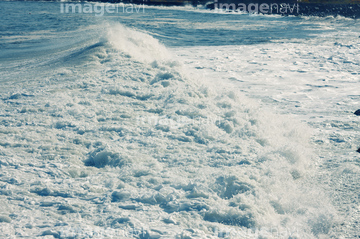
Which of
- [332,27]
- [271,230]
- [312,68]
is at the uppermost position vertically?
[332,27]

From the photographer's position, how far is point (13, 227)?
4.70 meters

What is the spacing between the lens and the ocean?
5139 millimetres

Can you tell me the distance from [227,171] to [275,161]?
42.6 inches

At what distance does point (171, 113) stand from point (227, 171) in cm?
309

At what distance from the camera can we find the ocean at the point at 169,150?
514 cm

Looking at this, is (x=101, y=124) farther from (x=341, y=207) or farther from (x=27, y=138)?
(x=341, y=207)

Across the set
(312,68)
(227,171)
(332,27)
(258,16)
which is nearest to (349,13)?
(258,16)

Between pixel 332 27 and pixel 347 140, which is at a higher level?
pixel 332 27

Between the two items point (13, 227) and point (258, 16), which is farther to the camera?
point (258, 16)

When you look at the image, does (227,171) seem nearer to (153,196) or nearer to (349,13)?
(153,196)

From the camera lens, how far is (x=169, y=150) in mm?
7367

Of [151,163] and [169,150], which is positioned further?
[169,150]

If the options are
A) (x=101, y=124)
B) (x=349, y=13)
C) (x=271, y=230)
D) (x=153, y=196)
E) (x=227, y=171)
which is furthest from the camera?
(x=349, y=13)

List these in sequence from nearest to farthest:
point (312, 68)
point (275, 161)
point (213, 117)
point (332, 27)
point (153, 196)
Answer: point (153, 196), point (275, 161), point (213, 117), point (312, 68), point (332, 27)
